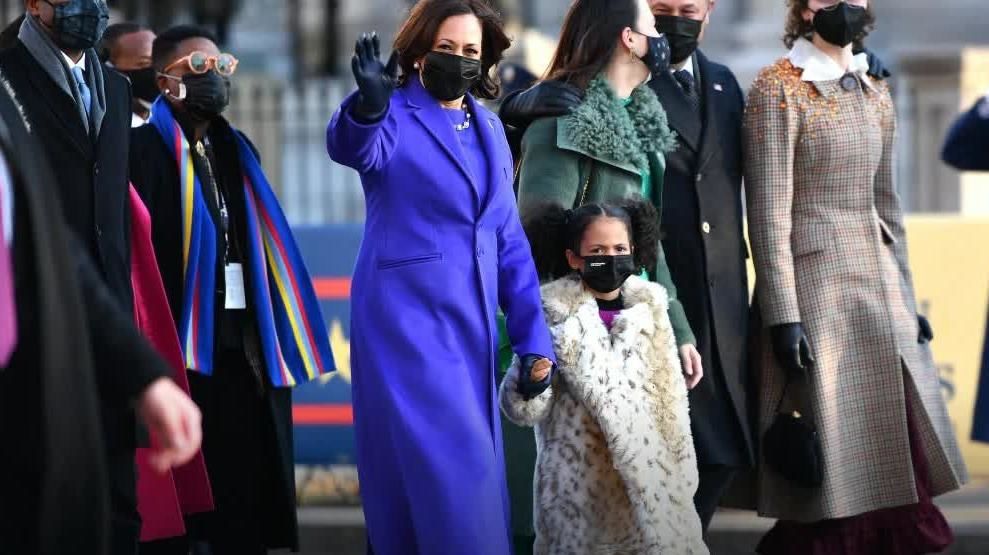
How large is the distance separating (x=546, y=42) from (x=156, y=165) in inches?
289

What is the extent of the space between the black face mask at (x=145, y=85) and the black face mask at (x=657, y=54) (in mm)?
1931

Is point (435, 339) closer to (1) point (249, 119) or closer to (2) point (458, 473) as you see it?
(2) point (458, 473)

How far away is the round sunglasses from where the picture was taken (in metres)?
6.22

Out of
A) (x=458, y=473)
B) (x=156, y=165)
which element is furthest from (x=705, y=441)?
(x=156, y=165)

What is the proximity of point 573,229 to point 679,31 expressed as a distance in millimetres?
864

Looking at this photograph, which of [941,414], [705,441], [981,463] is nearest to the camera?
[705,441]

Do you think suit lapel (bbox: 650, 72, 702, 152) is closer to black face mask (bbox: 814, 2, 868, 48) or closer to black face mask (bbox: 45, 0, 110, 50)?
black face mask (bbox: 814, 2, 868, 48)

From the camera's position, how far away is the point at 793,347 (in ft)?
20.4

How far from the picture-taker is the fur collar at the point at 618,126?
5.85 metres

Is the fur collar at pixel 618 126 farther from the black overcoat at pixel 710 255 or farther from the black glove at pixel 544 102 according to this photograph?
the black overcoat at pixel 710 255

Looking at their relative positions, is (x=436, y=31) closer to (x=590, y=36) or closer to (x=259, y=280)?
(x=590, y=36)

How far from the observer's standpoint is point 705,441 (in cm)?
601

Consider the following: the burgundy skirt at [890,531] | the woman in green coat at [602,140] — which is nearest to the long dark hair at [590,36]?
the woman in green coat at [602,140]

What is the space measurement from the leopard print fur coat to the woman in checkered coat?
783mm
